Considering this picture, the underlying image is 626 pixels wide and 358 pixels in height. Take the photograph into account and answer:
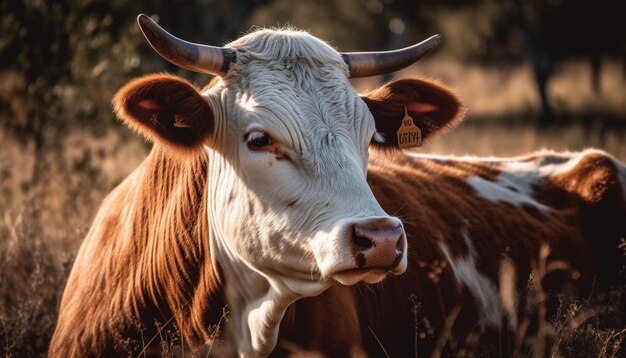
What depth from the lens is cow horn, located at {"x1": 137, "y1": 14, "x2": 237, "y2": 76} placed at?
335cm

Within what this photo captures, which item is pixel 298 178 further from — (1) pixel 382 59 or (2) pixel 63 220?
(2) pixel 63 220

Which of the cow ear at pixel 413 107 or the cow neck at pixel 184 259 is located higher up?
the cow ear at pixel 413 107

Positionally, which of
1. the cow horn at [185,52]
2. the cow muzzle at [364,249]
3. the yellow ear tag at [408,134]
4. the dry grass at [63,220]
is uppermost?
the cow horn at [185,52]

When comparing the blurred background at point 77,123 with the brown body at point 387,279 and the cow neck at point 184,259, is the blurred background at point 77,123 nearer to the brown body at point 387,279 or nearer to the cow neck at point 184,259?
the brown body at point 387,279

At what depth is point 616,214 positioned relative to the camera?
5.85 metres

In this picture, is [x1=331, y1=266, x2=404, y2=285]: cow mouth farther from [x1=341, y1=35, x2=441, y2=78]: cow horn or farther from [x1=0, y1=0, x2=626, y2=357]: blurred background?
[x1=0, y1=0, x2=626, y2=357]: blurred background

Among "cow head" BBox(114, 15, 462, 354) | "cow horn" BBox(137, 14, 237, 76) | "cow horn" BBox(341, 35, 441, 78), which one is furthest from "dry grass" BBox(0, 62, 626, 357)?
"cow horn" BBox(341, 35, 441, 78)

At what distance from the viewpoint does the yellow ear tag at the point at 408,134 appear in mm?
4117

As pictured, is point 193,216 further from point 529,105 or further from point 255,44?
point 529,105

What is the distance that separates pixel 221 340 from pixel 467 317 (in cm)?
182

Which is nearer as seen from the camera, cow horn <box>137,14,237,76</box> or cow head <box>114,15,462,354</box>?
cow head <box>114,15,462,354</box>

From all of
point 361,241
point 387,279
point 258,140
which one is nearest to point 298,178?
point 258,140

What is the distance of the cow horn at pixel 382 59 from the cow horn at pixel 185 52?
63 cm

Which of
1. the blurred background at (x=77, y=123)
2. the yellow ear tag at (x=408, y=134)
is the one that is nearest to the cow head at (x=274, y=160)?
the yellow ear tag at (x=408, y=134)
